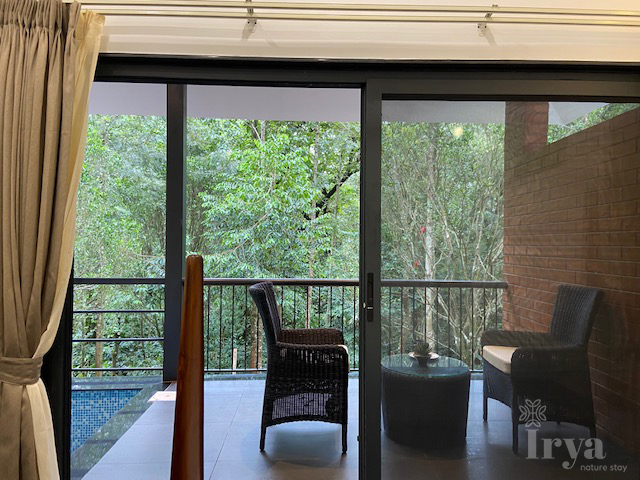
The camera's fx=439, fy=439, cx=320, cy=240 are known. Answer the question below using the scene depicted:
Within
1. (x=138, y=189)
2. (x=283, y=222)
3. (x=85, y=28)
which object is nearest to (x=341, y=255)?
(x=283, y=222)

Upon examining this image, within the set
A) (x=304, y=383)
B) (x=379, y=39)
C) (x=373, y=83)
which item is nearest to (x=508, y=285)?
(x=373, y=83)

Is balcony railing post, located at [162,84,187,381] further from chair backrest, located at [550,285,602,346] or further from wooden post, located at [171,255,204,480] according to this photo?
chair backrest, located at [550,285,602,346]

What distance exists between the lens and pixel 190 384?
62.1 inches

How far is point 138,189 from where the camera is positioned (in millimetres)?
6559

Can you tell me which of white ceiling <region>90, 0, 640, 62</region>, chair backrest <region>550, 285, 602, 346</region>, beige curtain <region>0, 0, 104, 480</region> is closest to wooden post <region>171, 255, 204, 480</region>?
beige curtain <region>0, 0, 104, 480</region>

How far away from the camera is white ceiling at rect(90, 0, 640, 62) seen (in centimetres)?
A: 182

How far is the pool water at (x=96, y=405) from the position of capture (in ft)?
11.3

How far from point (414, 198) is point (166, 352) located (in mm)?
2800

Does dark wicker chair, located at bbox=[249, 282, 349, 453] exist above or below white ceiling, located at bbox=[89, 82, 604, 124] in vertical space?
below

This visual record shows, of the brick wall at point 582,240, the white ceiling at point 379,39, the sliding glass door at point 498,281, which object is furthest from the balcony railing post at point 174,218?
the brick wall at point 582,240

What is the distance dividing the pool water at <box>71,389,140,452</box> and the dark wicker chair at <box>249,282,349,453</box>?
1.54 meters

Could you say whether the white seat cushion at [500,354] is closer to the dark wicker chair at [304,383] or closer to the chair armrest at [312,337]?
the dark wicker chair at [304,383]

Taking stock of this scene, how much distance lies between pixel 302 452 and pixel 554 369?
5.24ft

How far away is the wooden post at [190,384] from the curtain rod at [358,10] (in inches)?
39.6
